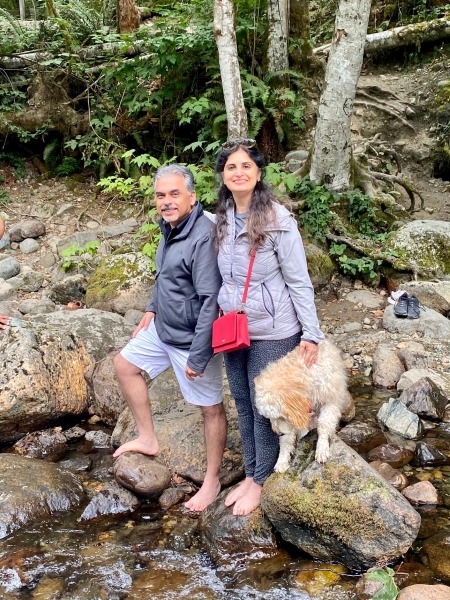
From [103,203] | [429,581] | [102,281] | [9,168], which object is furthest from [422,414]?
[9,168]

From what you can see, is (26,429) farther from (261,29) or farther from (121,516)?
(261,29)

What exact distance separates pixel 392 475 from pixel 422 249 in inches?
184

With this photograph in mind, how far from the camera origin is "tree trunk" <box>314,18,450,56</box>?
12703mm

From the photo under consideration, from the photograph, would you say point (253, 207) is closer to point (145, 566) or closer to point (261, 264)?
point (261, 264)

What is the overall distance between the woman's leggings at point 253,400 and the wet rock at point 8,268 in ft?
A: 20.1

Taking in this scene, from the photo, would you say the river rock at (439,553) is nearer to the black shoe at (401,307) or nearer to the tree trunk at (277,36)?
the black shoe at (401,307)

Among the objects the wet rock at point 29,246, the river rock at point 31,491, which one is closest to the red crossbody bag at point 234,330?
the river rock at point 31,491

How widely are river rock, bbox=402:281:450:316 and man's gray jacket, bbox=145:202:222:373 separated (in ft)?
15.2

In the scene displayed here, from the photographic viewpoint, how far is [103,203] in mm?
11164

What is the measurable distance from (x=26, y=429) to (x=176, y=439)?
1.64 metres

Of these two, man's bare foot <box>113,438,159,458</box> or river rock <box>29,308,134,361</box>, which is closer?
man's bare foot <box>113,438,159,458</box>

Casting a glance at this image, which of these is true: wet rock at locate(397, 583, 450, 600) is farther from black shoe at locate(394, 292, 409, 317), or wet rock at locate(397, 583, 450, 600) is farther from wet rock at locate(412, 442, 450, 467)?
black shoe at locate(394, 292, 409, 317)

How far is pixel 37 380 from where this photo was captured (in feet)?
17.9

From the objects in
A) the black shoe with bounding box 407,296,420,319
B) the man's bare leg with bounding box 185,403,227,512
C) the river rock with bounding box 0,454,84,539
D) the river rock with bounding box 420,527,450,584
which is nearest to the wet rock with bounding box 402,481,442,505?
the river rock with bounding box 420,527,450,584
